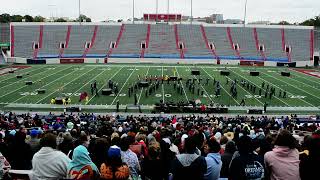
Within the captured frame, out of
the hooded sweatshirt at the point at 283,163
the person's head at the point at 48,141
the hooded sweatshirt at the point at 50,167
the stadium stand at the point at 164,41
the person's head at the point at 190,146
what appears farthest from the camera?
the stadium stand at the point at 164,41

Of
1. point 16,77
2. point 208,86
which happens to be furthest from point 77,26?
point 208,86

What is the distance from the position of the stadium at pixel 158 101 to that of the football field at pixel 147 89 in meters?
0.12

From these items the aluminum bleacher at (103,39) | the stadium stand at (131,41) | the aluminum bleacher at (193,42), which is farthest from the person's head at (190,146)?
the aluminum bleacher at (103,39)

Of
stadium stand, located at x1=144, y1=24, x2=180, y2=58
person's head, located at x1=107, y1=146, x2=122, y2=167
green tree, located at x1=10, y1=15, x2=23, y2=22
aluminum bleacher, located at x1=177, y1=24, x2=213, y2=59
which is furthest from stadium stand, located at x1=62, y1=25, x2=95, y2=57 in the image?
person's head, located at x1=107, y1=146, x2=122, y2=167

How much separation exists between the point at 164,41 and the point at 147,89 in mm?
33753

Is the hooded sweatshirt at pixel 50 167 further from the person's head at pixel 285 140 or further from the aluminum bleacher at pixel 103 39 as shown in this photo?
the aluminum bleacher at pixel 103 39

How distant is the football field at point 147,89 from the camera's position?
104 feet

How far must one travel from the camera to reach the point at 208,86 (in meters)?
38.1

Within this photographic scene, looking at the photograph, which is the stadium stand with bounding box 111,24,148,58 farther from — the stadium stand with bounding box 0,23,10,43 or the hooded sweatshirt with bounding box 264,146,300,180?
the hooded sweatshirt with bounding box 264,146,300,180

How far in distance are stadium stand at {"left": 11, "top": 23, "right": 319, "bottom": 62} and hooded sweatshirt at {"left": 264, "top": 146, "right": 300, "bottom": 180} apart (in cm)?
5764

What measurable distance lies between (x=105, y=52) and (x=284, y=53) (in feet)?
90.4

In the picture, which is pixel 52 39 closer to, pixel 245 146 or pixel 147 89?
pixel 147 89

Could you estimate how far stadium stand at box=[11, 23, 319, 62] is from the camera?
2495 inches

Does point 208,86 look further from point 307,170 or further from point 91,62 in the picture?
point 307,170
